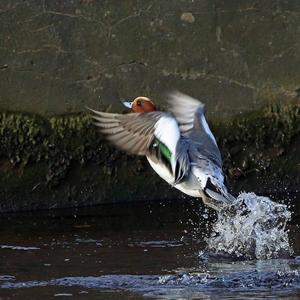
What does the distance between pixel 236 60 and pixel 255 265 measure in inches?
94.8

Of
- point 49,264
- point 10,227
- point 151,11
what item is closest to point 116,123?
point 49,264

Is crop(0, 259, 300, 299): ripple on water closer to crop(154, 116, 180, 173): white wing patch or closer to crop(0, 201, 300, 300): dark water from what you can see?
crop(0, 201, 300, 300): dark water

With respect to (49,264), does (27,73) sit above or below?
above

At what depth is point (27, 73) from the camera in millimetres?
7738

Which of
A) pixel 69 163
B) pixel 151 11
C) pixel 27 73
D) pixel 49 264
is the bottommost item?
pixel 49 264

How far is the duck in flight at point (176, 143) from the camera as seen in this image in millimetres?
6188

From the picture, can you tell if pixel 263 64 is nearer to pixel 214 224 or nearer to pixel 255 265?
pixel 214 224

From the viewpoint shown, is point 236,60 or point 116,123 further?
→ point 236,60

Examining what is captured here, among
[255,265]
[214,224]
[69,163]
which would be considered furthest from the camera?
[69,163]

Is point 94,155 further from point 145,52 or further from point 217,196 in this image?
point 217,196

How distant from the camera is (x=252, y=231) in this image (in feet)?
21.3

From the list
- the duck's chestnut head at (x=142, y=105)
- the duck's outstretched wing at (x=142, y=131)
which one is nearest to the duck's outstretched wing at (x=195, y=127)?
the duck's chestnut head at (x=142, y=105)

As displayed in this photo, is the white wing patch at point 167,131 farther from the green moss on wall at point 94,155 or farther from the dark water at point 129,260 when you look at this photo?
the green moss on wall at point 94,155

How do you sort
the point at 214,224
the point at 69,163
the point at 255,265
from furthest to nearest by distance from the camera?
the point at 69,163
the point at 214,224
the point at 255,265
